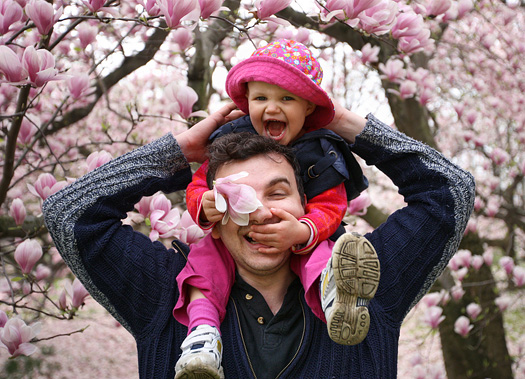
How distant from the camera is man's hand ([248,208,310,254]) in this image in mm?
1347

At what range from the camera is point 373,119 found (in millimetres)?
1674

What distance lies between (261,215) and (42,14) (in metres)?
1.03

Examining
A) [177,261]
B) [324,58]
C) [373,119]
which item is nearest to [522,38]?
[324,58]

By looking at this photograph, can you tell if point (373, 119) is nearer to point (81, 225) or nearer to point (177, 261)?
point (177, 261)

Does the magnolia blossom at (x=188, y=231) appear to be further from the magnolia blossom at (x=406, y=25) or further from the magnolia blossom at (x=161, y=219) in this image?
the magnolia blossom at (x=406, y=25)

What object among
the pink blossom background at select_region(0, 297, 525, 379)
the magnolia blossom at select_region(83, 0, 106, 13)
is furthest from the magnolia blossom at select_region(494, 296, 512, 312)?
the magnolia blossom at select_region(83, 0, 106, 13)

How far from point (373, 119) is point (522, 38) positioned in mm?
4786

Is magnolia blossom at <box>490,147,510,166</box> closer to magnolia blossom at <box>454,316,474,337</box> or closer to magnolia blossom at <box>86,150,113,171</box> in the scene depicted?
magnolia blossom at <box>454,316,474,337</box>

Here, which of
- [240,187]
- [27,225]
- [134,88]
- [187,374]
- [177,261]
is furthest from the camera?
[134,88]

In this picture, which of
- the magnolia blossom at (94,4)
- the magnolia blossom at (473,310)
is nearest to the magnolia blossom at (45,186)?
the magnolia blossom at (94,4)

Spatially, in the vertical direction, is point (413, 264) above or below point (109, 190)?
below

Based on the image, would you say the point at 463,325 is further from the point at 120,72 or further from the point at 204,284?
the point at 120,72

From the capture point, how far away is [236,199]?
1.27 metres

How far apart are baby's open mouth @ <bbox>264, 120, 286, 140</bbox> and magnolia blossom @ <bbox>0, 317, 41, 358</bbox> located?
1137 mm
